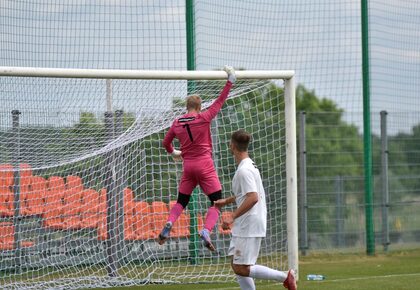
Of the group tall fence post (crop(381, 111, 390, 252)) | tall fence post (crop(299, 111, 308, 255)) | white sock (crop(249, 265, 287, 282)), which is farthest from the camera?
tall fence post (crop(381, 111, 390, 252))

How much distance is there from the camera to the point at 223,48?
53.5 feet

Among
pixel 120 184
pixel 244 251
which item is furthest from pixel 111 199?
pixel 244 251

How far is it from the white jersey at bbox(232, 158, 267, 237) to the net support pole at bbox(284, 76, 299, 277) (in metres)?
3.16

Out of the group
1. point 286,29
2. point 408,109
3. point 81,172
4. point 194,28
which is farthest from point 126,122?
point 408,109

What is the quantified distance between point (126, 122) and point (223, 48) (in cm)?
368

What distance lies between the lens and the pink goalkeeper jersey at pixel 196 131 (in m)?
12.0

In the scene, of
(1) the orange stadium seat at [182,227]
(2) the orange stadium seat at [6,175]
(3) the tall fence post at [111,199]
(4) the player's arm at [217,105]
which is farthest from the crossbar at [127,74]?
(1) the orange stadium seat at [182,227]

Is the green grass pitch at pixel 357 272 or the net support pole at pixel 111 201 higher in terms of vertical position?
the net support pole at pixel 111 201

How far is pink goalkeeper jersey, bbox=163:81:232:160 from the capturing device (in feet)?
39.3

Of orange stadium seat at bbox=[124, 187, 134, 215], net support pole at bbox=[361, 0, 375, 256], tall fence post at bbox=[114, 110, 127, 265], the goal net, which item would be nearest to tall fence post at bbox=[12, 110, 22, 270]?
the goal net

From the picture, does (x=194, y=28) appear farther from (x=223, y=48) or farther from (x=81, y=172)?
(x=81, y=172)

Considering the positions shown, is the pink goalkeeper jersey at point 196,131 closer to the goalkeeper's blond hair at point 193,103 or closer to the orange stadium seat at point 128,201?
the goalkeeper's blond hair at point 193,103

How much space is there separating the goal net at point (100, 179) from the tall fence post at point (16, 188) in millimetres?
13

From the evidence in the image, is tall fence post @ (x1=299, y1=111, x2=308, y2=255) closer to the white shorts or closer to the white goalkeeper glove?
the white goalkeeper glove
